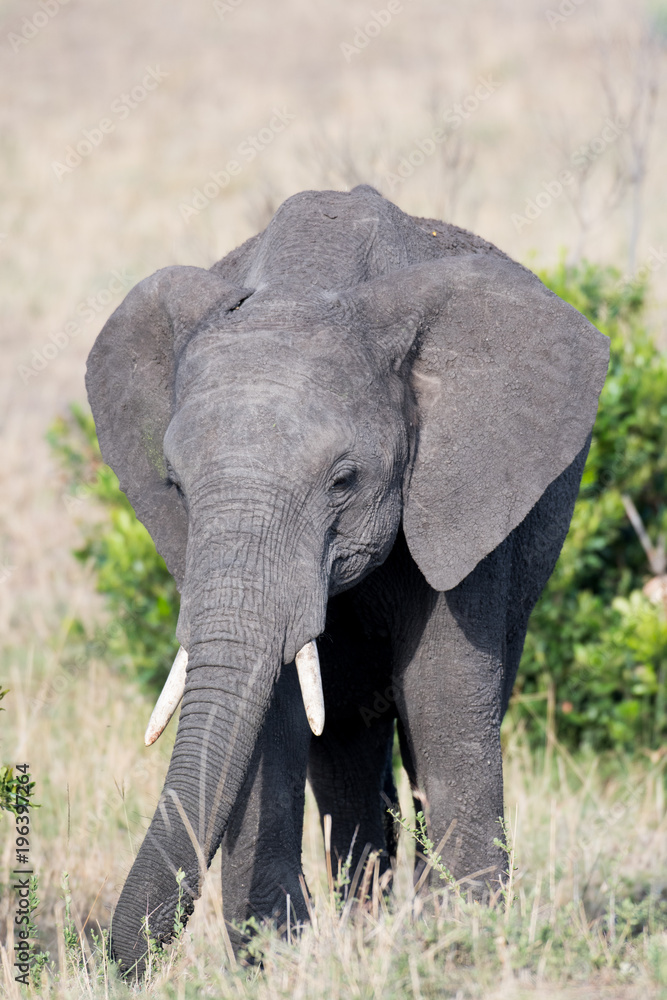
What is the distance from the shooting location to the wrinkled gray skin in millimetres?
3211

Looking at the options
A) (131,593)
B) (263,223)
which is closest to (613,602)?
(131,593)

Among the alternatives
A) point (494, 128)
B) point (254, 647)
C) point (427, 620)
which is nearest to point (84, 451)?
point (427, 620)

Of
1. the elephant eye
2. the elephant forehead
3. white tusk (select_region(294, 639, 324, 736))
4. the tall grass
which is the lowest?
the tall grass

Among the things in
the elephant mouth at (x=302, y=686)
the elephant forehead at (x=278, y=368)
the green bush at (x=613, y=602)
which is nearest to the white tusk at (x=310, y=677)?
the elephant mouth at (x=302, y=686)

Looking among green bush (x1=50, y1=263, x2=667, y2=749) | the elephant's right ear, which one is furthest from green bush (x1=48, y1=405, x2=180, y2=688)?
the elephant's right ear

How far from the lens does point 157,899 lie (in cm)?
327

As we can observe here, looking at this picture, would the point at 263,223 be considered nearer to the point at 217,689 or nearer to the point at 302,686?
the point at 302,686

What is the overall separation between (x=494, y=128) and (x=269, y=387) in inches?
894

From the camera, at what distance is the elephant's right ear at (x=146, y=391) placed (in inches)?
152

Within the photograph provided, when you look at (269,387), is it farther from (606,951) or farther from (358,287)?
(606,951)

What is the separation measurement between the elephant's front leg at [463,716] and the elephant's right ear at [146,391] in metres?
0.83

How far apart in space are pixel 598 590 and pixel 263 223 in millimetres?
3393

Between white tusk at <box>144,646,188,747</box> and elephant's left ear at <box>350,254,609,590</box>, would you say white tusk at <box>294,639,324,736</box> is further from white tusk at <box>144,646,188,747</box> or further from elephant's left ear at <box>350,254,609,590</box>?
elephant's left ear at <box>350,254,609,590</box>

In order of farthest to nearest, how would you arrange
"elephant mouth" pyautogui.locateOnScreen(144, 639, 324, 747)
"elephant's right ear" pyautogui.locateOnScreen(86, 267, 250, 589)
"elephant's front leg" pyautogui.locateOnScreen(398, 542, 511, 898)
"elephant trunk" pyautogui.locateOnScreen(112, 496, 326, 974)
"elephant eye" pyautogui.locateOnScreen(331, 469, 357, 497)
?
"elephant's front leg" pyautogui.locateOnScreen(398, 542, 511, 898) < "elephant's right ear" pyautogui.locateOnScreen(86, 267, 250, 589) < "elephant eye" pyautogui.locateOnScreen(331, 469, 357, 497) < "elephant mouth" pyautogui.locateOnScreen(144, 639, 324, 747) < "elephant trunk" pyautogui.locateOnScreen(112, 496, 326, 974)
